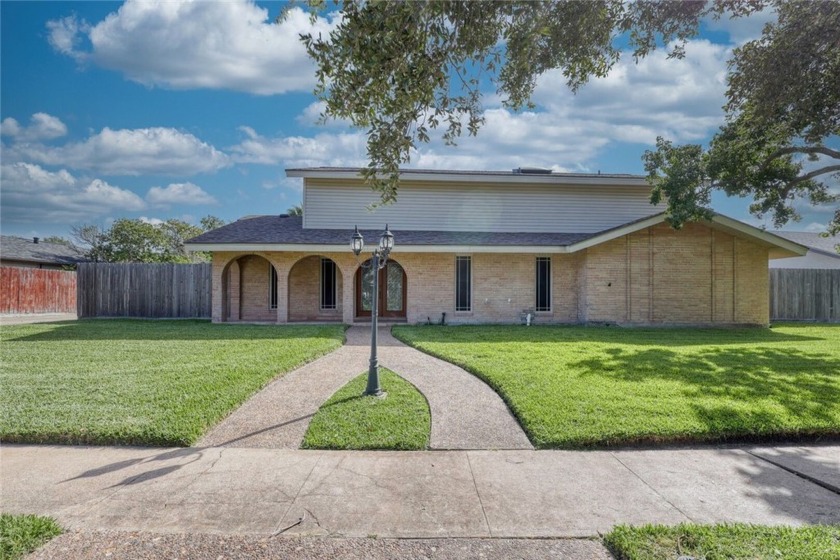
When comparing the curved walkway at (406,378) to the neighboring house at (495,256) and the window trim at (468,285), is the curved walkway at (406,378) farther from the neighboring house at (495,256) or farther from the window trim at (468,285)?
the neighboring house at (495,256)

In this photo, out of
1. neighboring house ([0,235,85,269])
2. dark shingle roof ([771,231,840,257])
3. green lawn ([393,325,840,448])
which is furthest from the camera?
dark shingle roof ([771,231,840,257])

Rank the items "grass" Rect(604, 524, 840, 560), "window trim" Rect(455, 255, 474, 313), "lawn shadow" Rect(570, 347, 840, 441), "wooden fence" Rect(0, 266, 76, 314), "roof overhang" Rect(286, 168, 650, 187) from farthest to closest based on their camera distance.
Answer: "wooden fence" Rect(0, 266, 76, 314) → "roof overhang" Rect(286, 168, 650, 187) → "window trim" Rect(455, 255, 474, 313) → "lawn shadow" Rect(570, 347, 840, 441) → "grass" Rect(604, 524, 840, 560)

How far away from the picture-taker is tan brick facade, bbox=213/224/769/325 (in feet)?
49.6

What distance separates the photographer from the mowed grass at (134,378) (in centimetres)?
500

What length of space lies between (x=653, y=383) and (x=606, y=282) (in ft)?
28.9

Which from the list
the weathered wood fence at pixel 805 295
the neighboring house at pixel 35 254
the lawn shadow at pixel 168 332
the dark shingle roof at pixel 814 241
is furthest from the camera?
the dark shingle roof at pixel 814 241

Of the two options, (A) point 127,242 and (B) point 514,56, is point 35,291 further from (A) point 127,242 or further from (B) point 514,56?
(B) point 514,56

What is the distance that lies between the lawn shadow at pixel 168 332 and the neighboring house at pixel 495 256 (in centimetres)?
200

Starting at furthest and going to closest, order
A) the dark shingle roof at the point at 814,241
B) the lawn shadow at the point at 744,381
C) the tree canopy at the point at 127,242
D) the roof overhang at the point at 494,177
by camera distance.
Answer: the tree canopy at the point at 127,242, the dark shingle roof at the point at 814,241, the roof overhang at the point at 494,177, the lawn shadow at the point at 744,381

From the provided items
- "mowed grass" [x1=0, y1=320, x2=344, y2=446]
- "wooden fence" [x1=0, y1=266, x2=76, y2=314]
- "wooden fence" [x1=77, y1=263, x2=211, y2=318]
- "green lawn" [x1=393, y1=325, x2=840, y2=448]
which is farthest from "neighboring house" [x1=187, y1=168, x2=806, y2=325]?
"wooden fence" [x1=0, y1=266, x2=76, y2=314]

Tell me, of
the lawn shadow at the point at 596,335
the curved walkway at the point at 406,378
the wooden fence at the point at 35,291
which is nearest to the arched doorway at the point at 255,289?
the lawn shadow at the point at 596,335

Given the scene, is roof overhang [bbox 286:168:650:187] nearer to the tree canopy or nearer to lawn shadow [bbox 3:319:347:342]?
lawn shadow [bbox 3:319:347:342]

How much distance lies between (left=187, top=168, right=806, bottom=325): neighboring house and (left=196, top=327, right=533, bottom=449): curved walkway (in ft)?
23.2

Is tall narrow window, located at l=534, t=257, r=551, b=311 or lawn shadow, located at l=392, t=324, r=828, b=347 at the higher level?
tall narrow window, located at l=534, t=257, r=551, b=311
